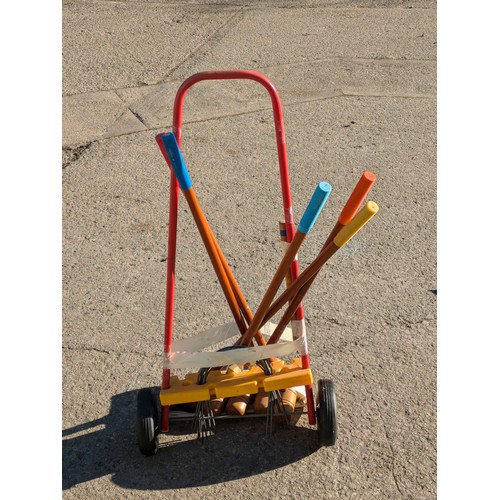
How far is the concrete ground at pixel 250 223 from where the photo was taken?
3400 millimetres

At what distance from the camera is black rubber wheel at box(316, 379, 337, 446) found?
3.32m

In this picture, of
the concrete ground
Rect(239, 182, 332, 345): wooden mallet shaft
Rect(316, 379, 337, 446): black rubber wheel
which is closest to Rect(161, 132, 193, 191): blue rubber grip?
Rect(239, 182, 332, 345): wooden mallet shaft

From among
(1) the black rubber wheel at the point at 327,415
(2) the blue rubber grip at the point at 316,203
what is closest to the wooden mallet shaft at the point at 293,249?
(2) the blue rubber grip at the point at 316,203

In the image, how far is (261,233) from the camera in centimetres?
486

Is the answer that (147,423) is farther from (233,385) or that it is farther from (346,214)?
(346,214)

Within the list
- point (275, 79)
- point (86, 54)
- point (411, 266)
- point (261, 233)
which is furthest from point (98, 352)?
point (86, 54)

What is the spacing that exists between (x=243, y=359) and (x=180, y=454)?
19.7 inches

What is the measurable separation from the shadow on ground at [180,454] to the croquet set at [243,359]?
0.05 metres

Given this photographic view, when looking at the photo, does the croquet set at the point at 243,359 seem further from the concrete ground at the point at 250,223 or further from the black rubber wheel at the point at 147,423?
the concrete ground at the point at 250,223

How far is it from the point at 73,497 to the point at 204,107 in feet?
12.0

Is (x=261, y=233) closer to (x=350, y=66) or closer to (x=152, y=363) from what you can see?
(x=152, y=363)

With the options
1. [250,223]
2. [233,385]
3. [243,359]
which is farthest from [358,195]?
[250,223]

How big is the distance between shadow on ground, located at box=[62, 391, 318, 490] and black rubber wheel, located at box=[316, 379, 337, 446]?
0.10 metres

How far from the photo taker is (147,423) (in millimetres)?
3297
